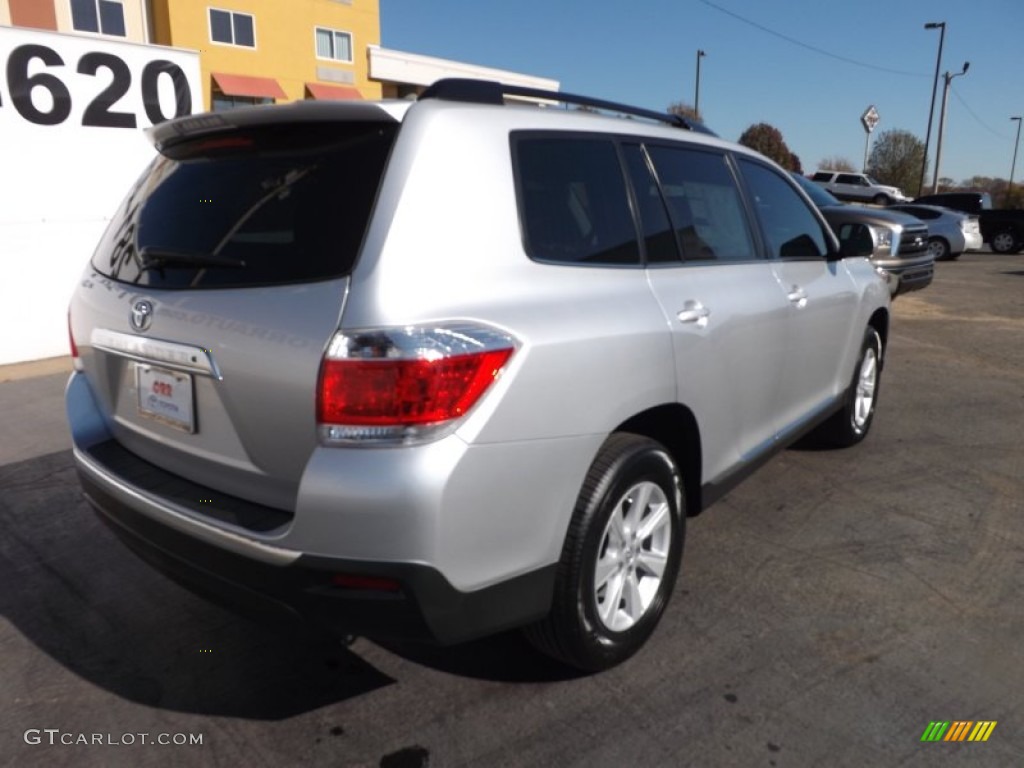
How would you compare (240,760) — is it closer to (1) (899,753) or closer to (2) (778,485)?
(1) (899,753)

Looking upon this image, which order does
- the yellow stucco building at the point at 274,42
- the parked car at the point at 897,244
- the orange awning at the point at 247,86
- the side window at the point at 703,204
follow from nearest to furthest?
the side window at the point at 703,204
the parked car at the point at 897,244
the yellow stucco building at the point at 274,42
the orange awning at the point at 247,86

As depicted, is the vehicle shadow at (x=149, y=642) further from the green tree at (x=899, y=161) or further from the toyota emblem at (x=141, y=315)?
the green tree at (x=899, y=161)

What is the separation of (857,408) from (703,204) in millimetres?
2361

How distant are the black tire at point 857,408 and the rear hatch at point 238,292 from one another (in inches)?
141

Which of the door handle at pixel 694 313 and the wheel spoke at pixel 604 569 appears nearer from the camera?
the wheel spoke at pixel 604 569

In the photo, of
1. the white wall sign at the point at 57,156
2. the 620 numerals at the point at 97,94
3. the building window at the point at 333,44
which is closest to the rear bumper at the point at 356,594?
the 620 numerals at the point at 97,94

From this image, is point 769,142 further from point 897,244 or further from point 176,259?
point 176,259

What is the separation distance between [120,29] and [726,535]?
3228cm

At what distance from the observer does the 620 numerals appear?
735 cm

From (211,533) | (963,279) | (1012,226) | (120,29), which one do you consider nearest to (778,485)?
(211,533)

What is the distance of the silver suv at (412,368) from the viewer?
1.99 m

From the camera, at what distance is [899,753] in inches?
93.5

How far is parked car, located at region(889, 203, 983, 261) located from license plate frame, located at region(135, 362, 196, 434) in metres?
19.8

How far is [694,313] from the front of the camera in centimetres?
289
